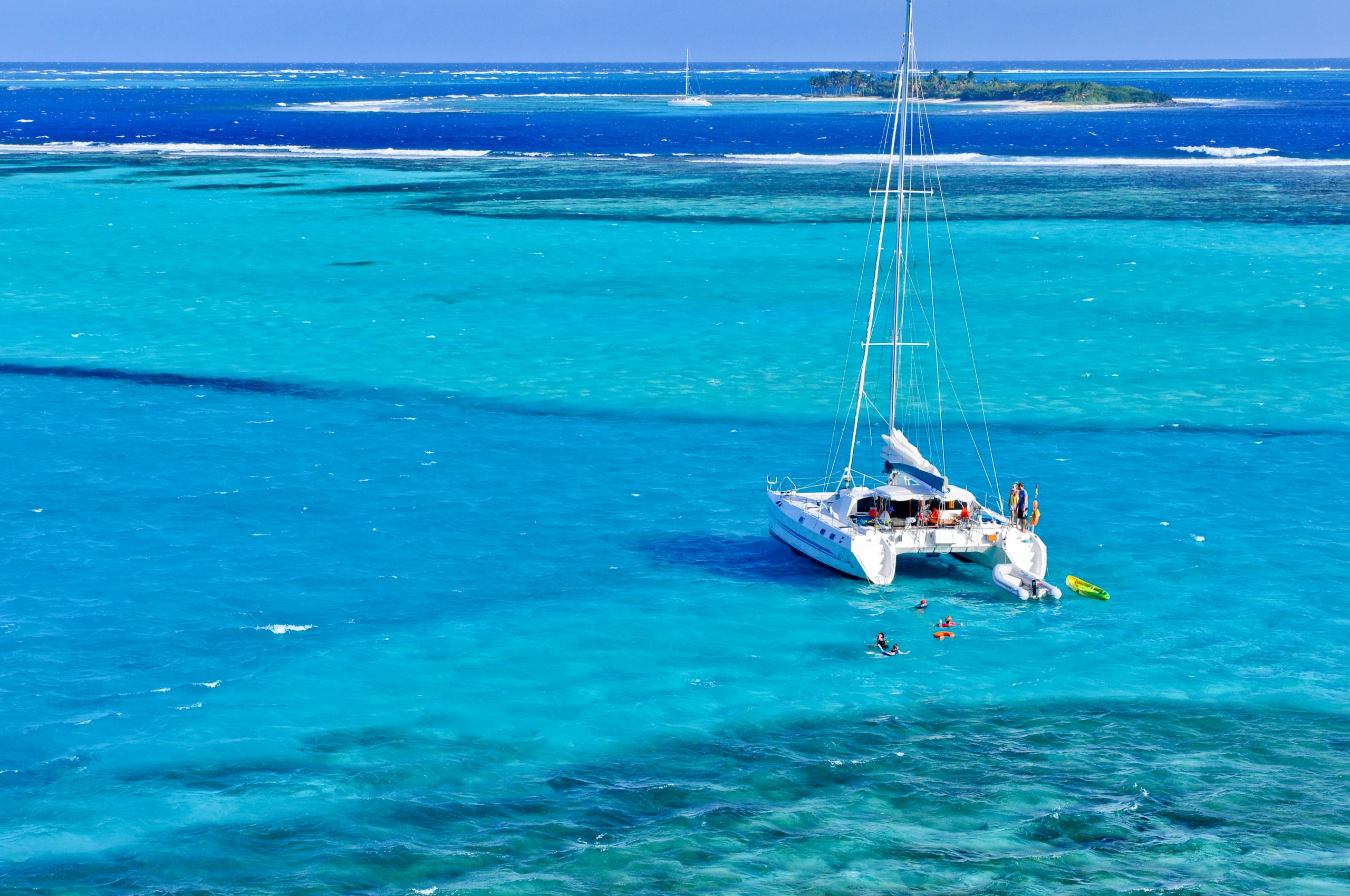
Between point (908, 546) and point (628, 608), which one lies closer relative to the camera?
point (628, 608)

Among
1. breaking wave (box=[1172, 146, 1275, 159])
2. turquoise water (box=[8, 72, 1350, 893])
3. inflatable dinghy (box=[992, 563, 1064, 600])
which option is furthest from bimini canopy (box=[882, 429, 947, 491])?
breaking wave (box=[1172, 146, 1275, 159])

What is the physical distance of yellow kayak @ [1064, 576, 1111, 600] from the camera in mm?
43625

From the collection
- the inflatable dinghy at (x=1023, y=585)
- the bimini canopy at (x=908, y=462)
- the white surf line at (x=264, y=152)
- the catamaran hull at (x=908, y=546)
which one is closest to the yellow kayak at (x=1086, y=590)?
the inflatable dinghy at (x=1023, y=585)

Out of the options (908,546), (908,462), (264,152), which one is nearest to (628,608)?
(908,546)

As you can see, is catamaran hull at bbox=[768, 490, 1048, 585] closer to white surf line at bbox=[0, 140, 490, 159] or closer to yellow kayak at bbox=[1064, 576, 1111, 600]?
yellow kayak at bbox=[1064, 576, 1111, 600]

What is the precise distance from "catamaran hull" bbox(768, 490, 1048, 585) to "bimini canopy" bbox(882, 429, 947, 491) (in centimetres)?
217

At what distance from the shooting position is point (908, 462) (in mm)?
47625

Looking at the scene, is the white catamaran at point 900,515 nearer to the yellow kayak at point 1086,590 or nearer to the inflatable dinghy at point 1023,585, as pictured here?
the inflatable dinghy at point 1023,585

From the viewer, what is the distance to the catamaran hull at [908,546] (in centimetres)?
4378

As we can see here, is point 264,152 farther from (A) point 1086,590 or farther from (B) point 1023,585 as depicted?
(A) point 1086,590

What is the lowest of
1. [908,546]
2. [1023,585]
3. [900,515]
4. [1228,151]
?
[1023,585]

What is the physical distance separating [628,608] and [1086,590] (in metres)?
14.3

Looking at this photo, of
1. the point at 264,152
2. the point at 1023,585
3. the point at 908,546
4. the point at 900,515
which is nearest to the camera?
the point at 1023,585

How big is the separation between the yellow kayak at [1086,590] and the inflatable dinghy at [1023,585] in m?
0.49
